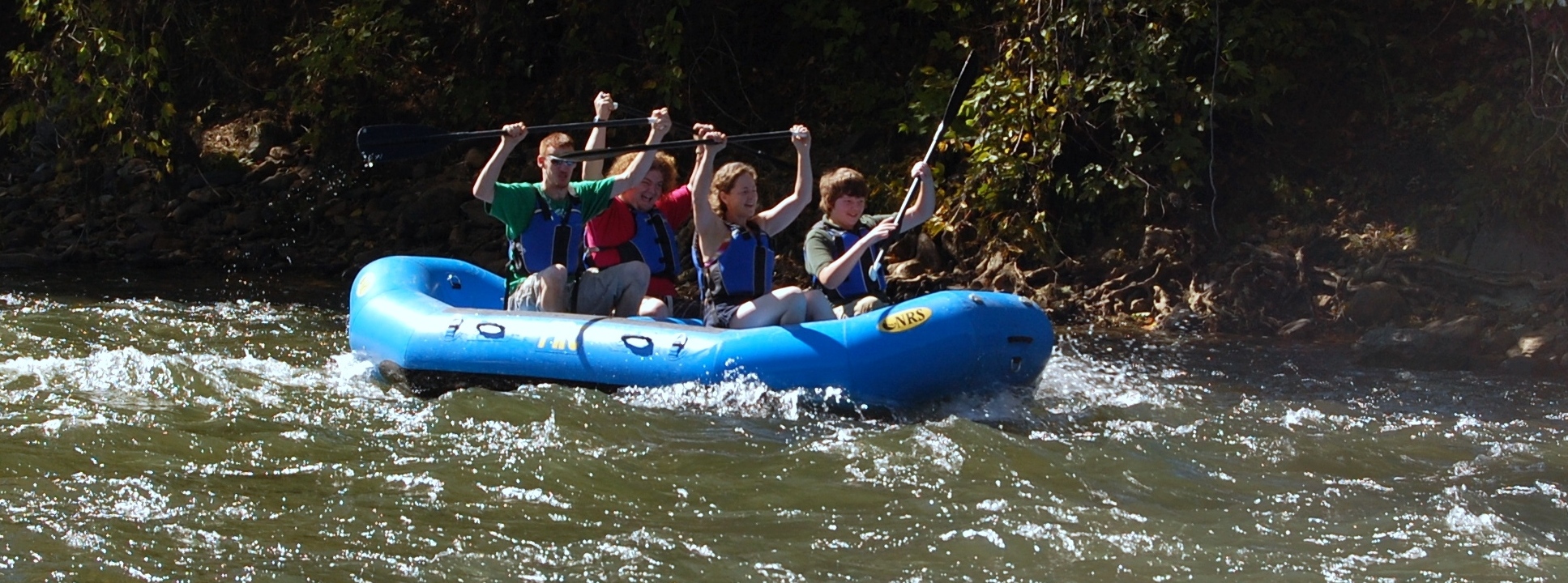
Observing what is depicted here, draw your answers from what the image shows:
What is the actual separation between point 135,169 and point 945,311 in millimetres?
8567

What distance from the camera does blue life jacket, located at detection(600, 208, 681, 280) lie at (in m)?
6.46

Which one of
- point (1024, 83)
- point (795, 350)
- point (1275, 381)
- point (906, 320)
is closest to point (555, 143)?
point (795, 350)

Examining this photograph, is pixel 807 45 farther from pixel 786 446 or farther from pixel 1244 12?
pixel 786 446

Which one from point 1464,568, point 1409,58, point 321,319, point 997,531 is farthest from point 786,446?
point 1409,58

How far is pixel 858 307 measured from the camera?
615 centimetres

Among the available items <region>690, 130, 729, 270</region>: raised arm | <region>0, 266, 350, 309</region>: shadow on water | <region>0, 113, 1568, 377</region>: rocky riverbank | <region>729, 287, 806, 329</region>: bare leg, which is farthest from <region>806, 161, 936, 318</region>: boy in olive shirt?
<region>0, 266, 350, 309</region>: shadow on water

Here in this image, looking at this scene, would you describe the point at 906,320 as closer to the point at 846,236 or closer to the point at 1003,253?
the point at 846,236

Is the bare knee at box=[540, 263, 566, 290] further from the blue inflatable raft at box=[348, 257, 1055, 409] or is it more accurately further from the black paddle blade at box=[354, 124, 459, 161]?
the black paddle blade at box=[354, 124, 459, 161]

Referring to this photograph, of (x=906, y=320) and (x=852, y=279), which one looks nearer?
(x=906, y=320)

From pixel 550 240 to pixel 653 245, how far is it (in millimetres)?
423

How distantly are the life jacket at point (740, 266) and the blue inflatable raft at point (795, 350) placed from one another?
0.19 meters

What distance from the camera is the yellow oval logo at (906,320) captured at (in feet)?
18.3

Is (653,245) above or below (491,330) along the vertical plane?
above

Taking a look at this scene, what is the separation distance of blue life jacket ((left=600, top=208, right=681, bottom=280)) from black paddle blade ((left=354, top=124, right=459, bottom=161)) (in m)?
0.88
